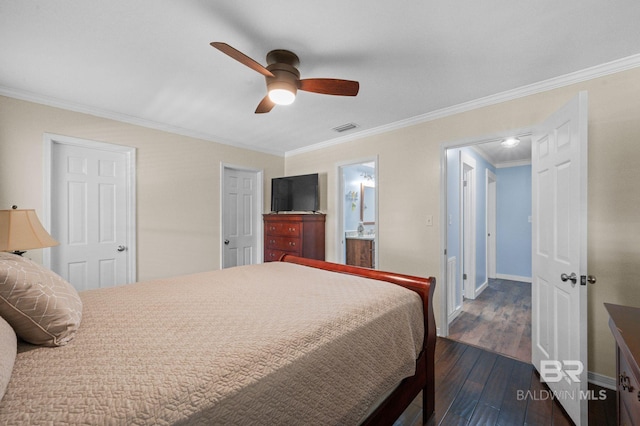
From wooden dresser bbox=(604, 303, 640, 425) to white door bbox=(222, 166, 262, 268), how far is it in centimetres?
390

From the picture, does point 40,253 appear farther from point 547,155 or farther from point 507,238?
point 507,238

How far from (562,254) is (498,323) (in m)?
1.81

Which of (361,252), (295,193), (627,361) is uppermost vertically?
(295,193)

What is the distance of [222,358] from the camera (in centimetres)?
87

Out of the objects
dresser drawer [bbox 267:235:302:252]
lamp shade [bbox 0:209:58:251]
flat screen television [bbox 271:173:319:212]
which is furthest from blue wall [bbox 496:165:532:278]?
lamp shade [bbox 0:209:58:251]

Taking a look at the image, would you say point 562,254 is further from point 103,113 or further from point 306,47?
point 103,113

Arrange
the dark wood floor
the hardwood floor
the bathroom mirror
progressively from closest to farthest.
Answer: the dark wood floor
the hardwood floor
the bathroom mirror

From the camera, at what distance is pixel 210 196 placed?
3770 millimetres

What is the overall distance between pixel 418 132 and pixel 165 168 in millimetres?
3151

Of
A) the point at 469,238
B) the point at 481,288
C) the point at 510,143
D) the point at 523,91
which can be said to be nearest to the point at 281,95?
the point at 523,91

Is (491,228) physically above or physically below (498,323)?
above

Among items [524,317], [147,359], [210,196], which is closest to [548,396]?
[524,317]

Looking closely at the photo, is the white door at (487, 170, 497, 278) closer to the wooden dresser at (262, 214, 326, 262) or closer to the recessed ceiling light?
the recessed ceiling light

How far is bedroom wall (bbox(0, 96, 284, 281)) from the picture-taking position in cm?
243
